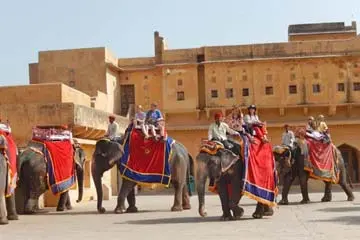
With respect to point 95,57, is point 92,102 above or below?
below

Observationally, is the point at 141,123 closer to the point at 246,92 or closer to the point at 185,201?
the point at 185,201

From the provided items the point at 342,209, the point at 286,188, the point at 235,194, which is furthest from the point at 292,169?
the point at 235,194

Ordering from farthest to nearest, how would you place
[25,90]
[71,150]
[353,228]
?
[25,90] < [71,150] < [353,228]

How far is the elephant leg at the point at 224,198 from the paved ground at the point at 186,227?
0.21m

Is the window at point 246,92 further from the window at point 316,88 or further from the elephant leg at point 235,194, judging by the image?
the elephant leg at point 235,194

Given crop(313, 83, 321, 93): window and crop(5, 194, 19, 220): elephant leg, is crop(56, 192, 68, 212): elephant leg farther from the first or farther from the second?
crop(313, 83, 321, 93): window

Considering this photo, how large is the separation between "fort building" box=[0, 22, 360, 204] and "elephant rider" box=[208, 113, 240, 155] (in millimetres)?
19690

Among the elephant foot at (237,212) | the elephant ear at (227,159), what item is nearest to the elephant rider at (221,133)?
the elephant ear at (227,159)

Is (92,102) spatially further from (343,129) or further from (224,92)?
(343,129)

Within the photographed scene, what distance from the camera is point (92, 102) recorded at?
76.7ft

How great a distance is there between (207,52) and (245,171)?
21.6 metres

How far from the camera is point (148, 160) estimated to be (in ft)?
42.7

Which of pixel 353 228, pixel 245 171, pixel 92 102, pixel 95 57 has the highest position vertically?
pixel 95 57

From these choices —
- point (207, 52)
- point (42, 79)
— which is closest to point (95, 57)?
point (42, 79)
